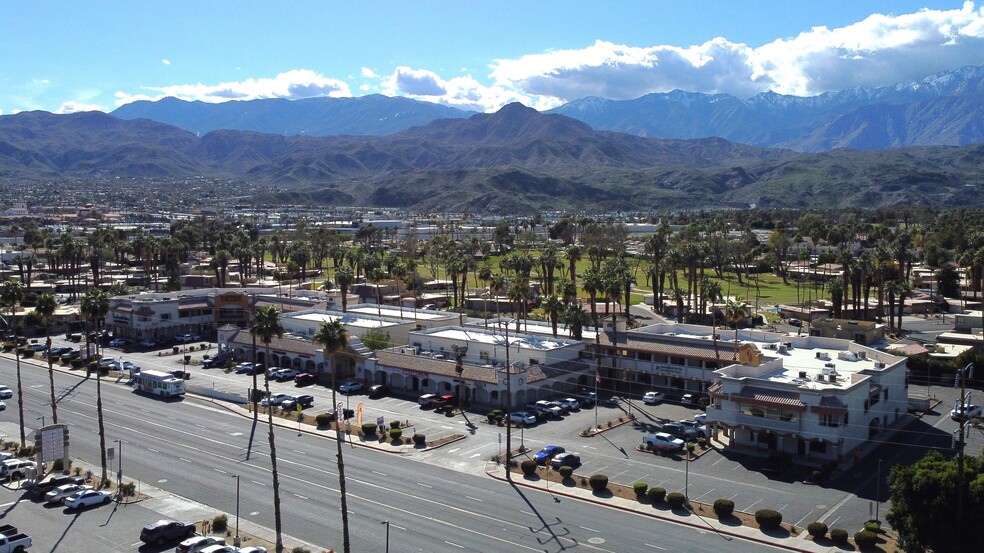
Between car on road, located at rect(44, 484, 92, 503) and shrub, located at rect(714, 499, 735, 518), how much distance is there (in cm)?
3434

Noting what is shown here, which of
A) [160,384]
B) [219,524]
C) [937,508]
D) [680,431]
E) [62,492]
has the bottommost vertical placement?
[680,431]

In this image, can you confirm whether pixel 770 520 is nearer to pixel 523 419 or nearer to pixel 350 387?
pixel 523 419

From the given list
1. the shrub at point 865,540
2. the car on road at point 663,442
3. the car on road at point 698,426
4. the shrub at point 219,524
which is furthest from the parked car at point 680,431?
the shrub at point 219,524

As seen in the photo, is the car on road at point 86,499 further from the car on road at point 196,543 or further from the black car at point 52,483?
the car on road at point 196,543

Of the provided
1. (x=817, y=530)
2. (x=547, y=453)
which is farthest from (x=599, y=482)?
(x=817, y=530)

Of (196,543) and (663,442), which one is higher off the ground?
(196,543)

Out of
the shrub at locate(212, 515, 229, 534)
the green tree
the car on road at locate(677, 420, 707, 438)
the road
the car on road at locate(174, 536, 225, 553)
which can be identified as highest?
the green tree

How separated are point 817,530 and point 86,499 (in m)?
38.0

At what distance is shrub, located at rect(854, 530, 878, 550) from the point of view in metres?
37.8

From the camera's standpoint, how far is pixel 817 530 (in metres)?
38.8

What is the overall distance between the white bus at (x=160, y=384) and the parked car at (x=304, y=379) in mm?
10056

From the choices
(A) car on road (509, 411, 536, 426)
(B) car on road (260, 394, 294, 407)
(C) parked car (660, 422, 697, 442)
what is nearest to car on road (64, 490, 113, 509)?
(B) car on road (260, 394, 294, 407)

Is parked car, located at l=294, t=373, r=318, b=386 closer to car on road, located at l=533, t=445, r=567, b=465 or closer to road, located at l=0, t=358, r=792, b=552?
road, located at l=0, t=358, r=792, b=552

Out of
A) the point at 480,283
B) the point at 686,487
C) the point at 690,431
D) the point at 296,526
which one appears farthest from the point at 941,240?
the point at 296,526
